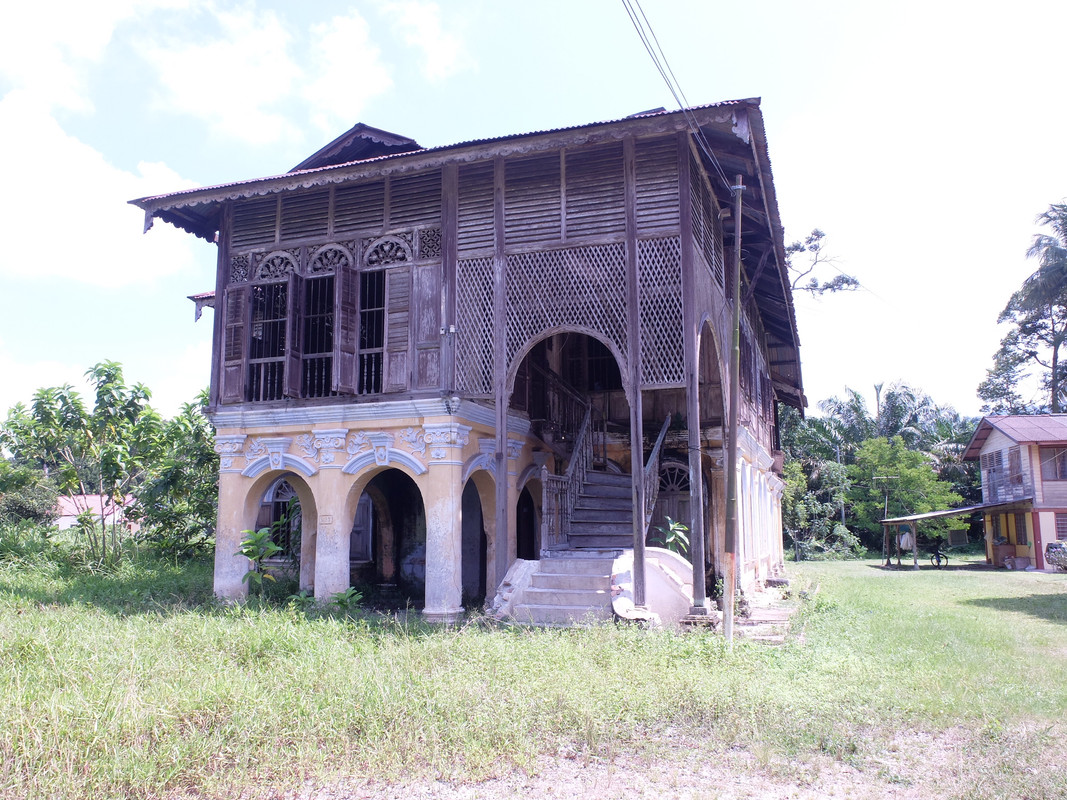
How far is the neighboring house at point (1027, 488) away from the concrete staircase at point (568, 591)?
23098mm

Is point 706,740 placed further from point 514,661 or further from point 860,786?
point 514,661

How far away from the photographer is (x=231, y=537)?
40.2ft

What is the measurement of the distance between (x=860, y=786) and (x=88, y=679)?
586cm

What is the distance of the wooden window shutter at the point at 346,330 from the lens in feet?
37.8

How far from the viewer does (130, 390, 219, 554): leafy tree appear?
17.3m

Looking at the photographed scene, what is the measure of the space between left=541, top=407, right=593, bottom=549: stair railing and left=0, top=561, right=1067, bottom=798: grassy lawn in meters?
2.92

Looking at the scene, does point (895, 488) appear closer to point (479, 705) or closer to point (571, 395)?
point (571, 395)

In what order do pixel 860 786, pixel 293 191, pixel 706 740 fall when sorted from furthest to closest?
pixel 293 191, pixel 706 740, pixel 860 786

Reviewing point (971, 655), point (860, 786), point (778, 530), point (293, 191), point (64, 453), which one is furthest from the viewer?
point (778, 530)

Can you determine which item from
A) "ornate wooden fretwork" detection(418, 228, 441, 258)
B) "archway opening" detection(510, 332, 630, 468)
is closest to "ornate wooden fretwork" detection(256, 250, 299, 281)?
"ornate wooden fretwork" detection(418, 228, 441, 258)

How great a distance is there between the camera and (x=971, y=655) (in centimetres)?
863

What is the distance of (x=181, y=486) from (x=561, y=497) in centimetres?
967

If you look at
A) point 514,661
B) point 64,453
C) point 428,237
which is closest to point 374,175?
point 428,237

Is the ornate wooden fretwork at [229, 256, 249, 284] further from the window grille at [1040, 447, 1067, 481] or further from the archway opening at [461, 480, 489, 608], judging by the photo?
the window grille at [1040, 447, 1067, 481]
